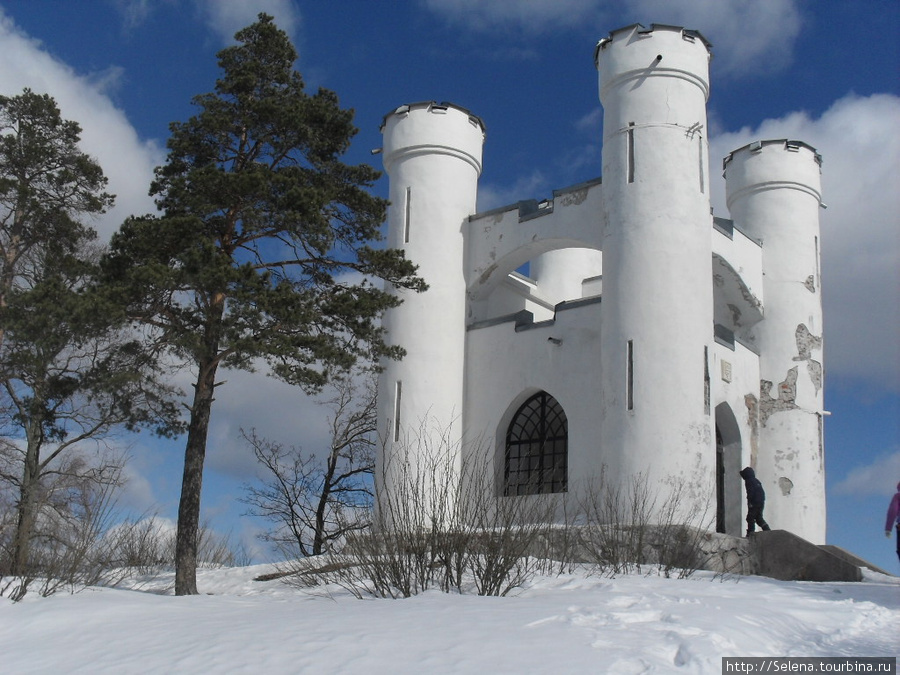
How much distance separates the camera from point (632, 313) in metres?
17.1

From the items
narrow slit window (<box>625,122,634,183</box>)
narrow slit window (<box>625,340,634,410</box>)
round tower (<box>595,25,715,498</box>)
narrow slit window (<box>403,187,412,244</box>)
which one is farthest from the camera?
narrow slit window (<box>403,187,412,244</box>)

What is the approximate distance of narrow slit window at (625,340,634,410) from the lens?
55.1 ft

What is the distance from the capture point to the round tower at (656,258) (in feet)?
54.4

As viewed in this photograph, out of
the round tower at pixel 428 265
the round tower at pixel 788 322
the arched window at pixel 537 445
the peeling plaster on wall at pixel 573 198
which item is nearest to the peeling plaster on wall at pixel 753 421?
the round tower at pixel 788 322

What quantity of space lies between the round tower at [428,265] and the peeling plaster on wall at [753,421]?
571 cm

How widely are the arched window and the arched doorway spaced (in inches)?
120

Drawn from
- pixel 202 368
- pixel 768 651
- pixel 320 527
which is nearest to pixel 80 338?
pixel 202 368

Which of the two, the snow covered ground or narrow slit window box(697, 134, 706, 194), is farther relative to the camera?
narrow slit window box(697, 134, 706, 194)

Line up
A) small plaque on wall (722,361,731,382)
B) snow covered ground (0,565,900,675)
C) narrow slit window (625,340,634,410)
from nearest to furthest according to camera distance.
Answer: snow covered ground (0,565,900,675)
narrow slit window (625,340,634,410)
small plaque on wall (722,361,731,382)

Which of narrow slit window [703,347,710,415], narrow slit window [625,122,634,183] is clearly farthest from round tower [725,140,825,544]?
narrow slit window [625,122,634,183]

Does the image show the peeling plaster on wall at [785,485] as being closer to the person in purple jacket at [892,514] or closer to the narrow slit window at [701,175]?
the narrow slit window at [701,175]

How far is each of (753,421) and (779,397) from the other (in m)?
0.86

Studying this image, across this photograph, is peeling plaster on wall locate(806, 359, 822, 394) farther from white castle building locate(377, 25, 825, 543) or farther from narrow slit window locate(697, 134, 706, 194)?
narrow slit window locate(697, 134, 706, 194)

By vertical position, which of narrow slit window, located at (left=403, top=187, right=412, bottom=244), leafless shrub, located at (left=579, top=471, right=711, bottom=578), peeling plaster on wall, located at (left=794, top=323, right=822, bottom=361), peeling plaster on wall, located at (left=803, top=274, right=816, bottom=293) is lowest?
leafless shrub, located at (left=579, top=471, right=711, bottom=578)
